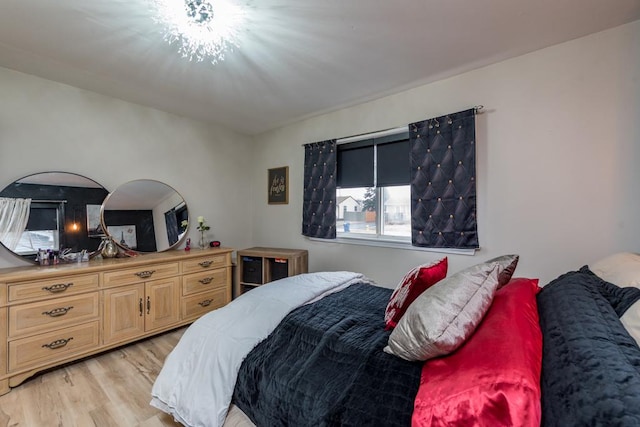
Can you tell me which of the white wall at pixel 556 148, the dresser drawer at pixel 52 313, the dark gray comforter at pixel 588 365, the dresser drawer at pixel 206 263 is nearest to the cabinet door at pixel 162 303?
the dresser drawer at pixel 206 263

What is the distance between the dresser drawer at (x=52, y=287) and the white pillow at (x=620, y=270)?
3.42 metres

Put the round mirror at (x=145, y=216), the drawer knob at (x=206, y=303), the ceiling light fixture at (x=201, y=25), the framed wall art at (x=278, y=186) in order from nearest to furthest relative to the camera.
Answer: the ceiling light fixture at (x=201, y=25), the round mirror at (x=145, y=216), the drawer knob at (x=206, y=303), the framed wall art at (x=278, y=186)

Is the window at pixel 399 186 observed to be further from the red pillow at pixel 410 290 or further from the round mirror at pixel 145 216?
→ the round mirror at pixel 145 216

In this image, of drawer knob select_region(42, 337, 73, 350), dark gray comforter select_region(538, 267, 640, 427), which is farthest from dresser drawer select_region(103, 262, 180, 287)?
dark gray comforter select_region(538, 267, 640, 427)

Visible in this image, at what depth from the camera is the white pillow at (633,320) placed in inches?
33.1

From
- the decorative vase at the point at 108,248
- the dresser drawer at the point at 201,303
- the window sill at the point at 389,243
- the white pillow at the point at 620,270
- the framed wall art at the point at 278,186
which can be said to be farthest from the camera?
the framed wall art at the point at 278,186

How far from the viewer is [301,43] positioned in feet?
6.40

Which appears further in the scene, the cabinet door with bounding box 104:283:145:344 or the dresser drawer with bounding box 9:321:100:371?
the cabinet door with bounding box 104:283:145:344

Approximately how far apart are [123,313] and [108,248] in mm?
686

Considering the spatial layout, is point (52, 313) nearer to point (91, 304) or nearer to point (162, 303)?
point (91, 304)

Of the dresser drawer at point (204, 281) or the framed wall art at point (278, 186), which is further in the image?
the framed wall art at point (278, 186)

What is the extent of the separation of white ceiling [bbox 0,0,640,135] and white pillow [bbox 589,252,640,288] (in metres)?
1.44

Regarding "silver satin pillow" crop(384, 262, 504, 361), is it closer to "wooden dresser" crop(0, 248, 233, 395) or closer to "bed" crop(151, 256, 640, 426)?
"bed" crop(151, 256, 640, 426)

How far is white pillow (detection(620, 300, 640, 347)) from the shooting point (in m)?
0.84
